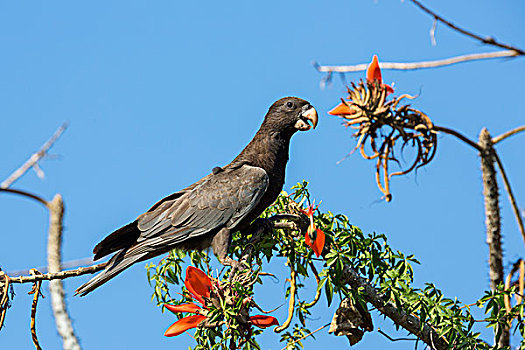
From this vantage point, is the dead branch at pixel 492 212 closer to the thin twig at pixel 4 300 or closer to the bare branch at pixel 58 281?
the thin twig at pixel 4 300

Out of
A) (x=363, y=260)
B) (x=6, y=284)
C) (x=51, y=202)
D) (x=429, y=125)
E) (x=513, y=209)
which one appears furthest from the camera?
(x=51, y=202)

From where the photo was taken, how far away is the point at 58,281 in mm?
4156

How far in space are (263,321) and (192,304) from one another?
34 cm

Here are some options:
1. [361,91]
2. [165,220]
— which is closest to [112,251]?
[165,220]

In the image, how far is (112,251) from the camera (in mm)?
4012

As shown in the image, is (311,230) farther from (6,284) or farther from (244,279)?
(6,284)

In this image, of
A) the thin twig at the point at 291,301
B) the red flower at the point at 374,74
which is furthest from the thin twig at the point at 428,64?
the thin twig at the point at 291,301

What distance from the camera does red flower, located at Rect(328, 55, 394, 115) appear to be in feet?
8.28

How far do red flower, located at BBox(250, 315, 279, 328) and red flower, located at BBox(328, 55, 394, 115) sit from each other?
101 cm

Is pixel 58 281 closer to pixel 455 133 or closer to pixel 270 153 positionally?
pixel 270 153

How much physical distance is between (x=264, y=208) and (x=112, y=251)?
3.40ft

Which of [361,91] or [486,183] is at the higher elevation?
[486,183]

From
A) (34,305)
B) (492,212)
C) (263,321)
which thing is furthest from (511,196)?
(34,305)

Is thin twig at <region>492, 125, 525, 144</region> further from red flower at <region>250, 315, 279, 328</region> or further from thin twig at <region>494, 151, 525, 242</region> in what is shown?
red flower at <region>250, 315, 279, 328</region>
